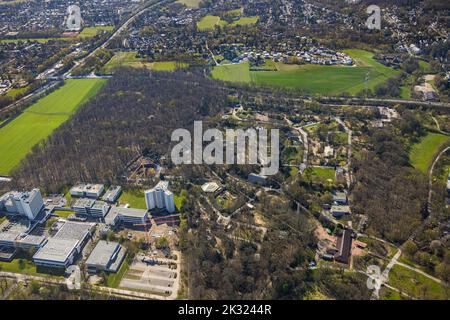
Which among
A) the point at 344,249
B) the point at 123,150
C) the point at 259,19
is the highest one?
the point at 259,19

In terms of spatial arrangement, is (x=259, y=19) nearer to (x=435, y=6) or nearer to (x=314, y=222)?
(x=435, y=6)

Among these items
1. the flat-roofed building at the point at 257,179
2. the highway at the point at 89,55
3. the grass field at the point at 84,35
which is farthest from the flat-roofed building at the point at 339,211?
the grass field at the point at 84,35

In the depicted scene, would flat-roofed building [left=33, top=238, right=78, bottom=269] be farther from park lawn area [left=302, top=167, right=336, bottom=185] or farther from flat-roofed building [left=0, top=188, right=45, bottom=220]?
park lawn area [left=302, top=167, right=336, bottom=185]

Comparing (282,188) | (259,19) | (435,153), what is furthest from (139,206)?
(259,19)

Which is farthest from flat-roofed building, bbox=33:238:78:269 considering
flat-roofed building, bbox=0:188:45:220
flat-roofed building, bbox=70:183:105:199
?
flat-roofed building, bbox=70:183:105:199

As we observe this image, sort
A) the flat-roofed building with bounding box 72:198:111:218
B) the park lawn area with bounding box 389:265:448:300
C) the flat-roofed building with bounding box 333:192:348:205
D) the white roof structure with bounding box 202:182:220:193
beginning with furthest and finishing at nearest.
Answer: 1. the white roof structure with bounding box 202:182:220:193
2. the flat-roofed building with bounding box 333:192:348:205
3. the flat-roofed building with bounding box 72:198:111:218
4. the park lawn area with bounding box 389:265:448:300

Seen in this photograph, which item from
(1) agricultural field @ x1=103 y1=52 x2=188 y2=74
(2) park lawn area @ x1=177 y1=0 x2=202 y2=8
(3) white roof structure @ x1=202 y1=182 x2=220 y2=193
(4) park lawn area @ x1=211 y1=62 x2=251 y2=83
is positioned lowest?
(3) white roof structure @ x1=202 y1=182 x2=220 y2=193
